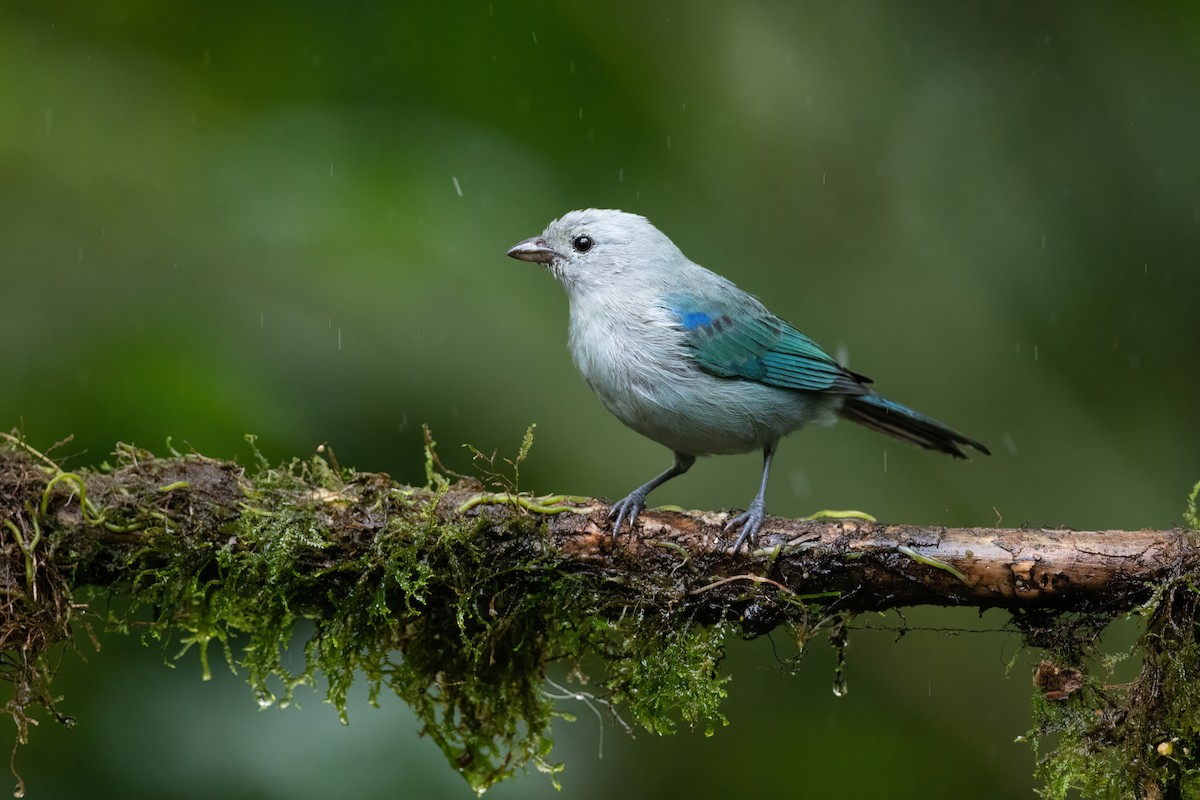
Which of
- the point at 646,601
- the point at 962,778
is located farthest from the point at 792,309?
the point at 646,601

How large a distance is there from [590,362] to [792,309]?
6.39ft

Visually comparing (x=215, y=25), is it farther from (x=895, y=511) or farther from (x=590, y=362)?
(x=895, y=511)

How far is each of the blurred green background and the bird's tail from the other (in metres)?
0.87

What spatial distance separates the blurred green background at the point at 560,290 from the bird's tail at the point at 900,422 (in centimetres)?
87

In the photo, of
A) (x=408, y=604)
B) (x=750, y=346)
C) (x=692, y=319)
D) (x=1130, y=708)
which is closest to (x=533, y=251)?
(x=692, y=319)

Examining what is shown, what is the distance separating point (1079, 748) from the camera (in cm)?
356

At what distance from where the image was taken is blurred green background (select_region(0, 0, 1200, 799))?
175 inches

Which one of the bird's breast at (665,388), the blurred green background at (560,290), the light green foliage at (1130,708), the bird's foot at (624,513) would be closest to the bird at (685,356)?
the bird's breast at (665,388)

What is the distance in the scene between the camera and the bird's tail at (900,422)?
498 cm

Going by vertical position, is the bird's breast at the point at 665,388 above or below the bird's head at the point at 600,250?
below

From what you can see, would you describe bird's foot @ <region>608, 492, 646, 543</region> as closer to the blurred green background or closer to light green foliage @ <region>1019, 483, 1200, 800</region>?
the blurred green background

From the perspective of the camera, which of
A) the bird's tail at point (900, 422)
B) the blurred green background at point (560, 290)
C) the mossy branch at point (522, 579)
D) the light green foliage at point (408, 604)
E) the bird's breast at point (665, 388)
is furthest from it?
the bird's tail at point (900, 422)

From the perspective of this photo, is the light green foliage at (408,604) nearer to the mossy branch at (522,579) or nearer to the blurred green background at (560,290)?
the mossy branch at (522,579)

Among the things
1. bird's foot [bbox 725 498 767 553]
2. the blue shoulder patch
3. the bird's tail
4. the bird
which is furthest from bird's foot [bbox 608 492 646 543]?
the bird's tail
